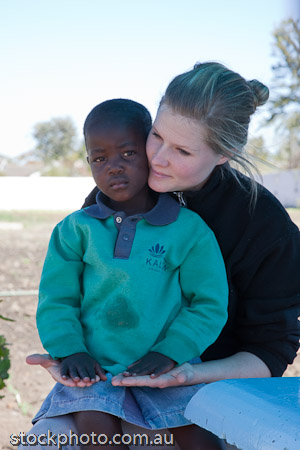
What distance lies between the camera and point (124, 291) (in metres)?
1.97

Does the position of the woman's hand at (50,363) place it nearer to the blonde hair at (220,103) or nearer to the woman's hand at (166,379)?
the woman's hand at (166,379)

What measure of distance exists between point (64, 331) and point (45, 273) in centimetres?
23

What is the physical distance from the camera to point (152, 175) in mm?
2146

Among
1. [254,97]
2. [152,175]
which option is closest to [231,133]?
[254,97]

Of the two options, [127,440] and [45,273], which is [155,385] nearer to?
[127,440]

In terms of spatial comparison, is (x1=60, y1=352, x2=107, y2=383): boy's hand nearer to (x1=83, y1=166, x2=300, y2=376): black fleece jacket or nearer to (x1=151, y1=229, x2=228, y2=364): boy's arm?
(x1=151, y1=229, x2=228, y2=364): boy's arm

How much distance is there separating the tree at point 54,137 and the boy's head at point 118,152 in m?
61.4

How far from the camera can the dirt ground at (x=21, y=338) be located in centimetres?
412

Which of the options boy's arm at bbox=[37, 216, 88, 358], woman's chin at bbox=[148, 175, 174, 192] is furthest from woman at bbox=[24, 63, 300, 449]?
boy's arm at bbox=[37, 216, 88, 358]

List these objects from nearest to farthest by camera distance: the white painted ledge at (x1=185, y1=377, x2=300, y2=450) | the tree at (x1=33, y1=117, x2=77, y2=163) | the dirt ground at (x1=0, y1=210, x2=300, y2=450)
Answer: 1. the white painted ledge at (x1=185, y1=377, x2=300, y2=450)
2. the dirt ground at (x1=0, y1=210, x2=300, y2=450)
3. the tree at (x1=33, y1=117, x2=77, y2=163)

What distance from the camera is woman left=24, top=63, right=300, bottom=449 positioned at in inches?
85.4

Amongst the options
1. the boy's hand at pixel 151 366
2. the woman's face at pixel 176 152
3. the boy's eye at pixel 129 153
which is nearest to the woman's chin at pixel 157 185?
the woman's face at pixel 176 152

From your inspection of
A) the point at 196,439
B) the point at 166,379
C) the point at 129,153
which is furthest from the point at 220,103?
the point at 196,439

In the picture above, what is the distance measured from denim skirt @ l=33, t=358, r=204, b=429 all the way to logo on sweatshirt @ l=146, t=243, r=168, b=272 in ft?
1.18
